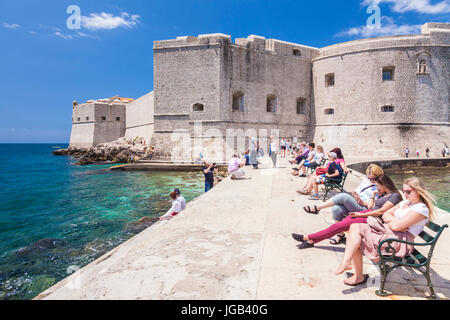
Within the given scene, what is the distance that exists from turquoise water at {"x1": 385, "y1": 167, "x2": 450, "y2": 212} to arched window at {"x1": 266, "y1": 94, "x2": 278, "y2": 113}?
8.71 metres

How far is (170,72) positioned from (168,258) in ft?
53.5

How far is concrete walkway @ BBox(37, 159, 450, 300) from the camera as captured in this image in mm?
2064

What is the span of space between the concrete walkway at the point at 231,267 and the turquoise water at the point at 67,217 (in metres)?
2.54

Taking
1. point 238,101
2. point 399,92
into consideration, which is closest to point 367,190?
point 238,101

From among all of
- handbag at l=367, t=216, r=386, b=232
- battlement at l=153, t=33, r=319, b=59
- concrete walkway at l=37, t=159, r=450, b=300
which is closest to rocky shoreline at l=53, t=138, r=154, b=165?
battlement at l=153, t=33, r=319, b=59

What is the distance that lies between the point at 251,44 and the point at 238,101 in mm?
4008

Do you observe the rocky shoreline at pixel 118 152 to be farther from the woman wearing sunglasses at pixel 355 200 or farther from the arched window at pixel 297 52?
the woman wearing sunglasses at pixel 355 200

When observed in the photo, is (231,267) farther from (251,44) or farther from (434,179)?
(251,44)

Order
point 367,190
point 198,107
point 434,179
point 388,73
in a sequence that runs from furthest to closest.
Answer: point 388,73
point 198,107
point 434,179
point 367,190

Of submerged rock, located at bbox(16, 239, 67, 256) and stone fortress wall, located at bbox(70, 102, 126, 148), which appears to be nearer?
submerged rock, located at bbox(16, 239, 67, 256)

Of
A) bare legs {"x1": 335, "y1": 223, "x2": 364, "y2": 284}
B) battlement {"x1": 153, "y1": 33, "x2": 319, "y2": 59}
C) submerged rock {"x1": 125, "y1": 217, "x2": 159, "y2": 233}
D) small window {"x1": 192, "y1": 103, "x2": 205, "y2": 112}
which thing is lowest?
submerged rock {"x1": 125, "y1": 217, "x2": 159, "y2": 233}

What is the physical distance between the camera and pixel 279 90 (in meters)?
18.7

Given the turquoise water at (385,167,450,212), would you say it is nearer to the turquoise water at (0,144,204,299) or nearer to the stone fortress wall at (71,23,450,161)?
the stone fortress wall at (71,23,450,161)

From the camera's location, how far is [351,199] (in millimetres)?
3242
